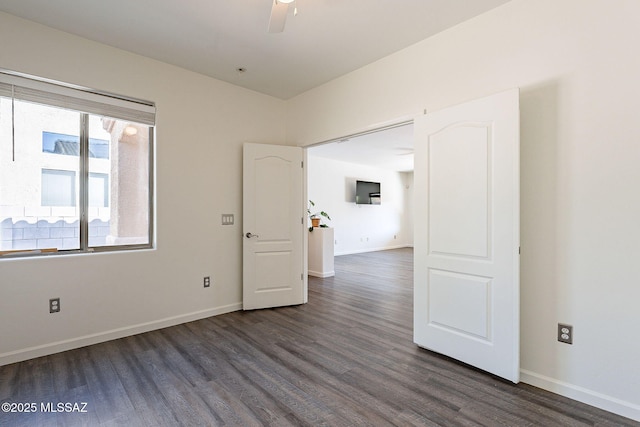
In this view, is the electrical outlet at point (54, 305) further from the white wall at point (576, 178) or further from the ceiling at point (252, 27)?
the white wall at point (576, 178)

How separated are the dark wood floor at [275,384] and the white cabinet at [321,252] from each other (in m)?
2.61

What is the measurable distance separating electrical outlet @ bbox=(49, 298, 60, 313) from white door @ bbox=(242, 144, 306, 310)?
1.77 meters

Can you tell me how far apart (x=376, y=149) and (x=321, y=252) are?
296cm

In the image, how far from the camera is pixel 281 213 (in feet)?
13.1

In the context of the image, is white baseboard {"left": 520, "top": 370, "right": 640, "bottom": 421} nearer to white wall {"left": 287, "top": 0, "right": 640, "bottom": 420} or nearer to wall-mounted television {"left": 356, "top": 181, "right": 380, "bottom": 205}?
white wall {"left": 287, "top": 0, "right": 640, "bottom": 420}

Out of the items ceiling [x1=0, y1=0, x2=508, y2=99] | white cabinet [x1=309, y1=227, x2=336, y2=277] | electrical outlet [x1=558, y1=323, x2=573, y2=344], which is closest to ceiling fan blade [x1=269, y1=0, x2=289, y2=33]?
ceiling [x1=0, y1=0, x2=508, y2=99]

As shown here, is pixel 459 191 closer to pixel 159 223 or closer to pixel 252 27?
pixel 252 27

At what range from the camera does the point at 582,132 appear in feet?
6.55

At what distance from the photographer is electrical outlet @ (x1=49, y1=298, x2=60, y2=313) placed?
265 cm

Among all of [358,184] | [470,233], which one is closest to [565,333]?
[470,233]

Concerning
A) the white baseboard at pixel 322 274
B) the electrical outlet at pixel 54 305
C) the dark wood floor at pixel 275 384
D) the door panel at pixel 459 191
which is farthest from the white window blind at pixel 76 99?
the white baseboard at pixel 322 274

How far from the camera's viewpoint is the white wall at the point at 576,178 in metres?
1.84

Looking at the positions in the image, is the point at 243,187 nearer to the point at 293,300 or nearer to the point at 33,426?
the point at 293,300

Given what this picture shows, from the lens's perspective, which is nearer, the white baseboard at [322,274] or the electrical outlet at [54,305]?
the electrical outlet at [54,305]
